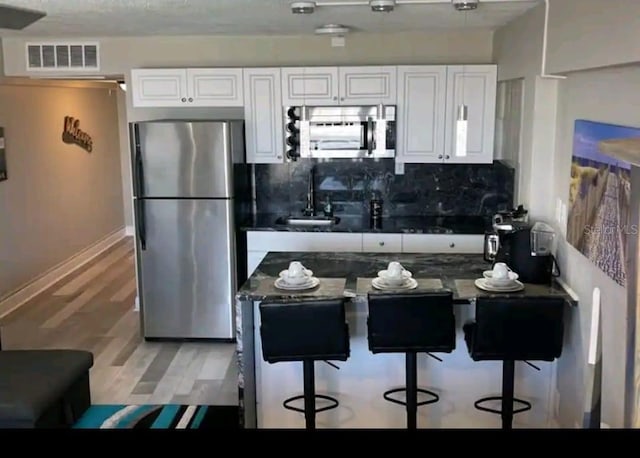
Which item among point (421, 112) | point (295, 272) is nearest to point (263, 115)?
point (421, 112)

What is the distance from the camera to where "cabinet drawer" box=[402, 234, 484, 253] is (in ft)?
16.9

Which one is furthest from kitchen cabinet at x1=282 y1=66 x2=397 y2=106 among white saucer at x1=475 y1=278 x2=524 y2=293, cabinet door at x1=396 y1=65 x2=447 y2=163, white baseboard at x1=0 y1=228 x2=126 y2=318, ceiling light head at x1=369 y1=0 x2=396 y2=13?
white baseboard at x1=0 y1=228 x2=126 y2=318

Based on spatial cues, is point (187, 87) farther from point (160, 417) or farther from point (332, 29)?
point (160, 417)

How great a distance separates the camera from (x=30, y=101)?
260 inches

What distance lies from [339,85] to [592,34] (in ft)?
8.94

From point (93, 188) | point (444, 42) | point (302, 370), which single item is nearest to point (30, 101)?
point (93, 188)

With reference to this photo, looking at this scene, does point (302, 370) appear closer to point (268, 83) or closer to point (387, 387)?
point (387, 387)

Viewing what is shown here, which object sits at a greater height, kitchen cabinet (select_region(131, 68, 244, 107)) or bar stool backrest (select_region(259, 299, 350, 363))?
kitchen cabinet (select_region(131, 68, 244, 107))

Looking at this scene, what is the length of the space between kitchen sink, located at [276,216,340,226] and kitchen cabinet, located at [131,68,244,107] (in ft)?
3.34

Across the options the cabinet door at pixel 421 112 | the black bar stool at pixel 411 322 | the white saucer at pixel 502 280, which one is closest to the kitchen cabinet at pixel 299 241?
the cabinet door at pixel 421 112

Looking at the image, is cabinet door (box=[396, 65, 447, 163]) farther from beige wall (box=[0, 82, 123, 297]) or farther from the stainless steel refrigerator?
beige wall (box=[0, 82, 123, 297])

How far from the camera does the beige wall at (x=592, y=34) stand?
2291mm

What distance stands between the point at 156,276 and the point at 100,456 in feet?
15.4

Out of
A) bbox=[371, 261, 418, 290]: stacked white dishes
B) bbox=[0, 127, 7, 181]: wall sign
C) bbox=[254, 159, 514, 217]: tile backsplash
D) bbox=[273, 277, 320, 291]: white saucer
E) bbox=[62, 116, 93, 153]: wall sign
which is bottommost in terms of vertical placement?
bbox=[273, 277, 320, 291]: white saucer
